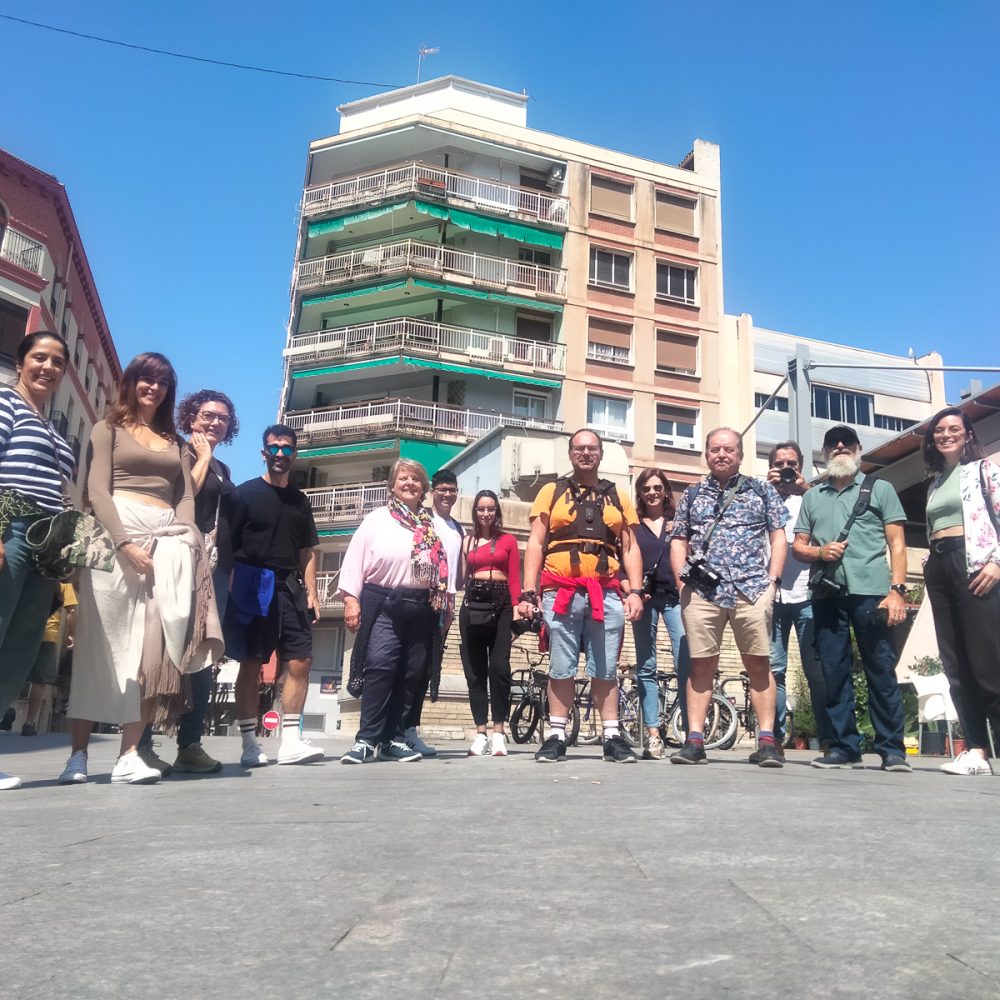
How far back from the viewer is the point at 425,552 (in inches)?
272

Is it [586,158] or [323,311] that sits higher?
[586,158]

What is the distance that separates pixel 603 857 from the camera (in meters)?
2.77

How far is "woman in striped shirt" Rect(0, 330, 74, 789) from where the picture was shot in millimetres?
4914

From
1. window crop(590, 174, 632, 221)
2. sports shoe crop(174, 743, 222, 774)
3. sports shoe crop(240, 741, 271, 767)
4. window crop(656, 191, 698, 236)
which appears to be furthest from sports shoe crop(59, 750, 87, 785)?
window crop(656, 191, 698, 236)

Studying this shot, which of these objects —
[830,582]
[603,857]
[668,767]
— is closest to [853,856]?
[603,857]

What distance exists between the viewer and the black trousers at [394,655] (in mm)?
6691

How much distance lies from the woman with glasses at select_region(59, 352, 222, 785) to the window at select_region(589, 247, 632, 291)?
3731 cm

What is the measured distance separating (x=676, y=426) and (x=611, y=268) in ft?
22.5

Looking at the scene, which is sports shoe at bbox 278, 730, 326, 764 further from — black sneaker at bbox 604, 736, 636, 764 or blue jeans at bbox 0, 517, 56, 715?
blue jeans at bbox 0, 517, 56, 715

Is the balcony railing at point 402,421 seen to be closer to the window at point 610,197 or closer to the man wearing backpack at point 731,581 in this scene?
the window at point 610,197

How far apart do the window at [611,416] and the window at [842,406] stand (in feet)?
44.8

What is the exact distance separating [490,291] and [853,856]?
3813 centimetres

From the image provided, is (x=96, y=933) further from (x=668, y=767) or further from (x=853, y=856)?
(x=668, y=767)

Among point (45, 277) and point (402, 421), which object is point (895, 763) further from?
point (402, 421)
